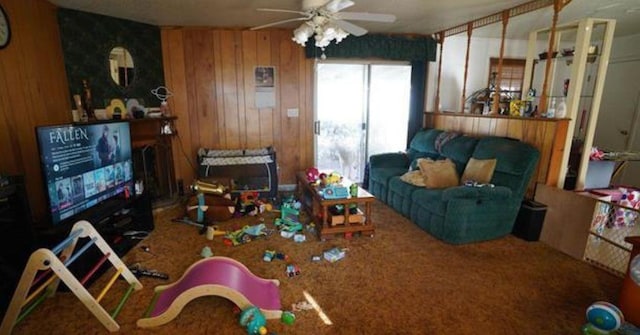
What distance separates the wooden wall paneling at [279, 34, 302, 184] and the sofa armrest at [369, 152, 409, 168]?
1.15m

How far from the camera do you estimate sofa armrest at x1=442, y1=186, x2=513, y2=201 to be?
2750 mm

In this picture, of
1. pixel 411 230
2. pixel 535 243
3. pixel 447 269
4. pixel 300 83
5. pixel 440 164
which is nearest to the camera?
pixel 447 269

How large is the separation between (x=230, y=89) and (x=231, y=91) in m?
0.03

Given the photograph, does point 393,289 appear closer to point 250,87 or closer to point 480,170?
point 480,170

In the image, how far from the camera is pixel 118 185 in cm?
271

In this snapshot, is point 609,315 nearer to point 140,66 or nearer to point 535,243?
point 535,243

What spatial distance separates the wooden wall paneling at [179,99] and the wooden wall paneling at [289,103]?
1263mm

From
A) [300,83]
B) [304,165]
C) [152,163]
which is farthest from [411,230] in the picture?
[152,163]

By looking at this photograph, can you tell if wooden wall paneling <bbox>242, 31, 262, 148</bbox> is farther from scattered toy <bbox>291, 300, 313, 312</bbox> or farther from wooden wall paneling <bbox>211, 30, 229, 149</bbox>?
scattered toy <bbox>291, 300, 313, 312</bbox>

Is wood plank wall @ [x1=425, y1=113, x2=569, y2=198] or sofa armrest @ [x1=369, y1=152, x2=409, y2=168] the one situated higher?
wood plank wall @ [x1=425, y1=113, x2=569, y2=198]

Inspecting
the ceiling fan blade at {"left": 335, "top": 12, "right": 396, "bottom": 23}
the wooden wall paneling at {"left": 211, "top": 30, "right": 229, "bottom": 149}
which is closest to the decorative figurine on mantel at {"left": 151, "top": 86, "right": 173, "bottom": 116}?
the wooden wall paneling at {"left": 211, "top": 30, "right": 229, "bottom": 149}

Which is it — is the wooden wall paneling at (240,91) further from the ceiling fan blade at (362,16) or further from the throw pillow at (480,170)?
the throw pillow at (480,170)

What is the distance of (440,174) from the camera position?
11.0 ft

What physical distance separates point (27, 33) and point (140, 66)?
124 cm
